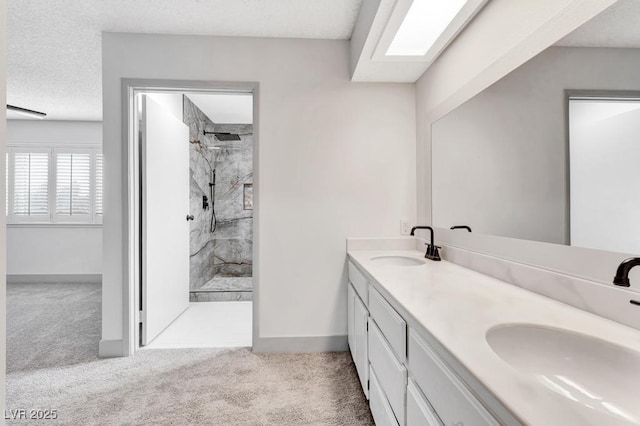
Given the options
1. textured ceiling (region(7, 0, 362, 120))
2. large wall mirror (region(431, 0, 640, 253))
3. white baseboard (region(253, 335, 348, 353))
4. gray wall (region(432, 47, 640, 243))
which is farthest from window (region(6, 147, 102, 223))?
large wall mirror (region(431, 0, 640, 253))

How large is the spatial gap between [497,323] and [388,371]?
0.54m

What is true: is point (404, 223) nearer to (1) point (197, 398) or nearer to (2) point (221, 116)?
(1) point (197, 398)

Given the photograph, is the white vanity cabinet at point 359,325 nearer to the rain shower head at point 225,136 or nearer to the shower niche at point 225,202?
the shower niche at point 225,202

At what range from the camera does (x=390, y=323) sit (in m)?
1.21

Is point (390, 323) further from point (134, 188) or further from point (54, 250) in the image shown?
point (54, 250)

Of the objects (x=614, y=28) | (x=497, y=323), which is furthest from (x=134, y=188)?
(x=614, y=28)

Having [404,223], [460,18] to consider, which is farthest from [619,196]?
[404,223]

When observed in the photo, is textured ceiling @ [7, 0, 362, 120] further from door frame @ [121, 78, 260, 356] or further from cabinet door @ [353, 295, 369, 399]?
cabinet door @ [353, 295, 369, 399]

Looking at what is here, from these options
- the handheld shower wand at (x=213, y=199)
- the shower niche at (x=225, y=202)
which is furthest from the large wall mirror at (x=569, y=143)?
the handheld shower wand at (x=213, y=199)

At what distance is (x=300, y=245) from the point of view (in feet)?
7.77

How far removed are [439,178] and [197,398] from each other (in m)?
2.09

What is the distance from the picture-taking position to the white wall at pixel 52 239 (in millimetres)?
4559

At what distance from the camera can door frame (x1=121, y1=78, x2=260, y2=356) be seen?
7.45 feet

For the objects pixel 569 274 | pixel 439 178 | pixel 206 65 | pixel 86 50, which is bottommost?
pixel 569 274
